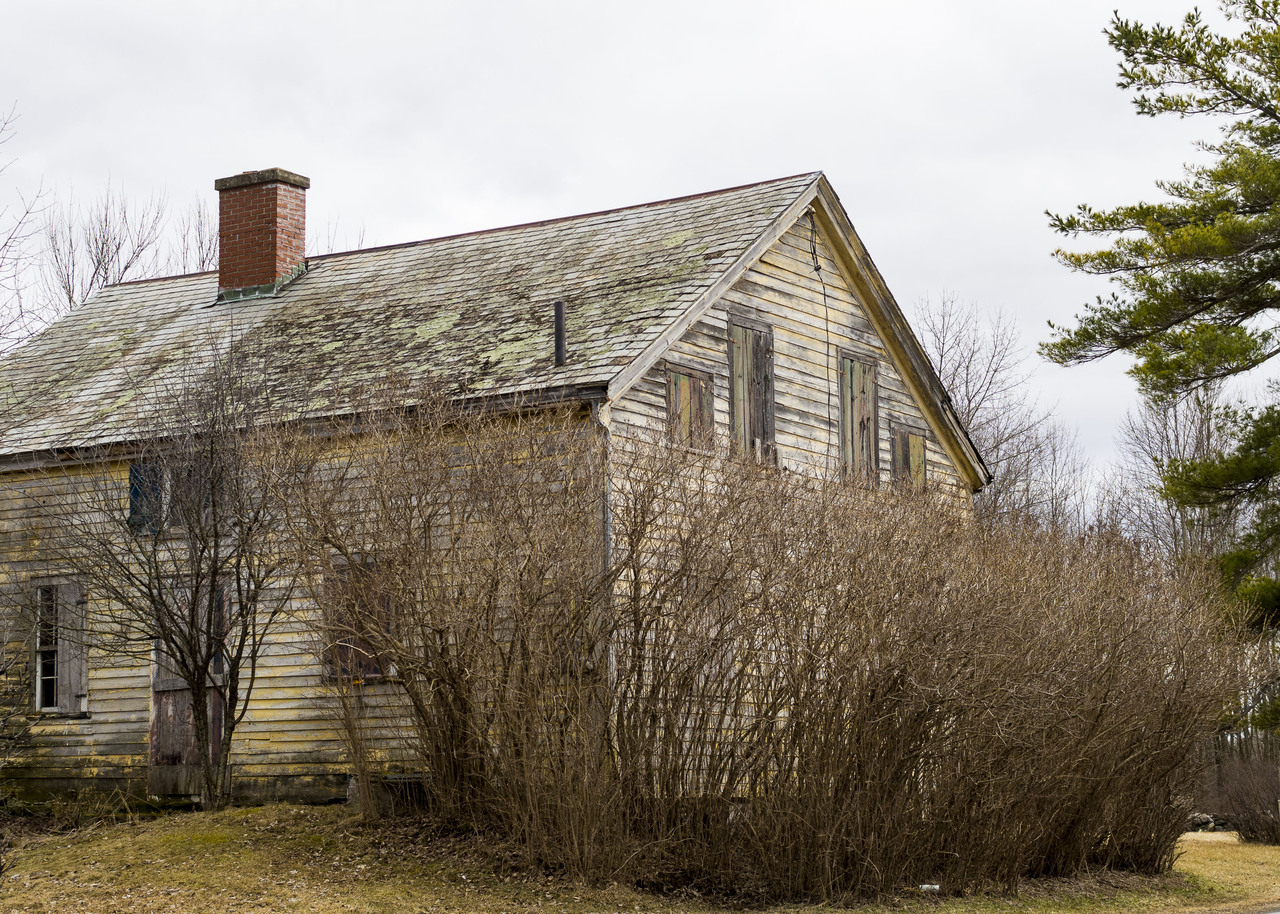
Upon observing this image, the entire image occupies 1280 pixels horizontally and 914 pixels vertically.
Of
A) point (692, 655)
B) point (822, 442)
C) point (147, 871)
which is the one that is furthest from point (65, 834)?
point (822, 442)

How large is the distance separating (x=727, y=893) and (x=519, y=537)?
331 cm

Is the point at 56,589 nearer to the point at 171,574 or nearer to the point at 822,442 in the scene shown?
the point at 171,574

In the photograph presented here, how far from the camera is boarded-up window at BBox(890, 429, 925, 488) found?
18484 millimetres

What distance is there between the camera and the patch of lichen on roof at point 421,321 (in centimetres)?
1518

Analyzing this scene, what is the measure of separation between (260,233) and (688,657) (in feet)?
37.6

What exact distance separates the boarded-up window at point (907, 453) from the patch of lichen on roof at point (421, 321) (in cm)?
359

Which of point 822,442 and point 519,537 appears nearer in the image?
point 519,537

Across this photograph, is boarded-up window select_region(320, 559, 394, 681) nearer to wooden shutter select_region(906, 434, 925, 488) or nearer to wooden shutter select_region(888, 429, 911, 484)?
wooden shutter select_region(888, 429, 911, 484)

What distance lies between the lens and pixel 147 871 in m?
11.8

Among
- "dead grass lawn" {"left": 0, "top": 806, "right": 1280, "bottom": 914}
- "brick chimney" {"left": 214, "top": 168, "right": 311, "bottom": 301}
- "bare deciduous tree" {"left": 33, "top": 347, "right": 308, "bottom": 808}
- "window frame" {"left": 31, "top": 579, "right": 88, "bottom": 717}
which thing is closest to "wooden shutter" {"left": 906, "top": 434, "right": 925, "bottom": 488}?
"dead grass lawn" {"left": 0, "top": 806, "right": 1280, "bottom": 914}

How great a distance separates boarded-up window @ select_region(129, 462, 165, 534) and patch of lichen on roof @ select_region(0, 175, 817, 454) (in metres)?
0.53

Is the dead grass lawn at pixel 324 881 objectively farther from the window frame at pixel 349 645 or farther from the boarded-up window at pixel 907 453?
the boarded-up window at pixel 907 453

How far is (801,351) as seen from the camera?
17.2 metres

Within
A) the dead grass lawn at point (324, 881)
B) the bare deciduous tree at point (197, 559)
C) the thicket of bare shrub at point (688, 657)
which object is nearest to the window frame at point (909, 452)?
the dead grass lawn at point (324, 881)
